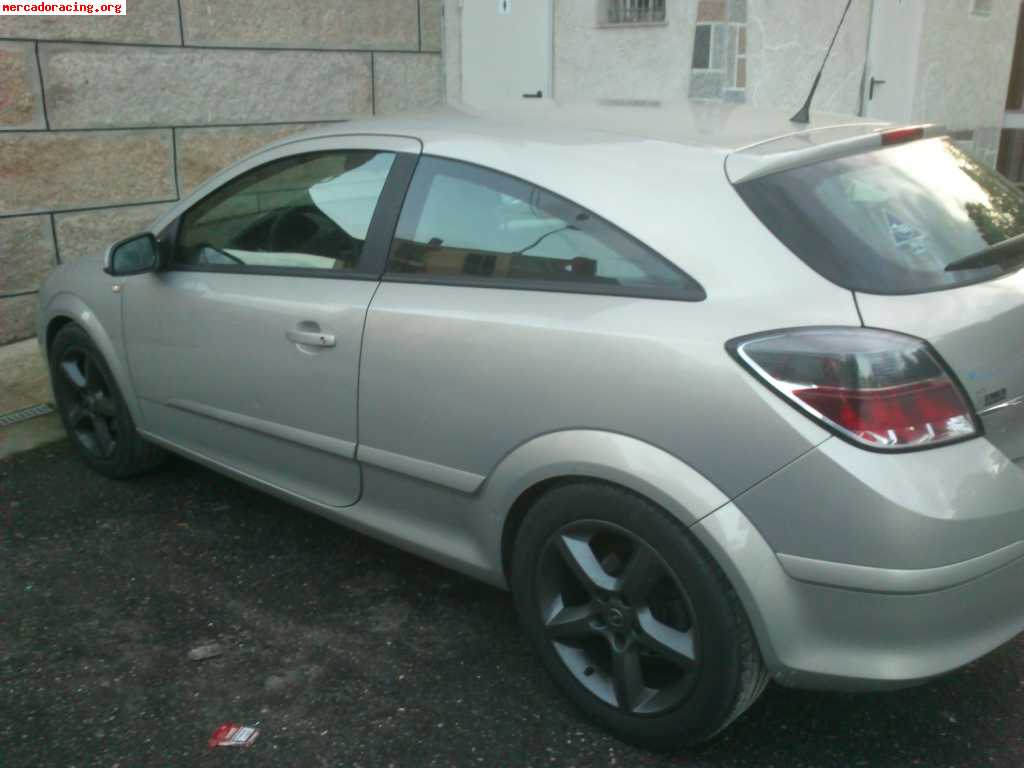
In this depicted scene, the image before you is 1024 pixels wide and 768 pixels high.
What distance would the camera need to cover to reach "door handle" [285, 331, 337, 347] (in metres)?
3.14

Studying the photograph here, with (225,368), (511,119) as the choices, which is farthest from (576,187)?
(225,368)

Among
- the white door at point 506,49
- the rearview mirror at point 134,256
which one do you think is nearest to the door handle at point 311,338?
the rearview mirror at point 134,256

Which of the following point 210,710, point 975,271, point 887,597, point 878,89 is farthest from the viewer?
point 878,89

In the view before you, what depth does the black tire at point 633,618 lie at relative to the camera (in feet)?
7.84

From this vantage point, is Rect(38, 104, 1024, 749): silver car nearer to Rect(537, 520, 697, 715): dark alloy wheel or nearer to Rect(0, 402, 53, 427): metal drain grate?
Rect(537, 520, 697, 715): dark alloy wheel

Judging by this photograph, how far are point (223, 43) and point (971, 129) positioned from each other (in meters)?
6.39

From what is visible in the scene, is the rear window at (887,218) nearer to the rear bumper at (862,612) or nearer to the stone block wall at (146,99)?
the rear bumper at (862,612)

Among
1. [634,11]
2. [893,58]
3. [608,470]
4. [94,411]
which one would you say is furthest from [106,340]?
[893,58]

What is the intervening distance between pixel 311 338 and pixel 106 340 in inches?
53.2

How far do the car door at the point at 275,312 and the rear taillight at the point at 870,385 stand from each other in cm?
131

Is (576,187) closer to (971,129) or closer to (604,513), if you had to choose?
(604,513)

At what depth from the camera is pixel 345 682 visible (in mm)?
3004

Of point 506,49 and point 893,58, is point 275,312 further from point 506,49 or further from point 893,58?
point 893,58

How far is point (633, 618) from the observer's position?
256cm
